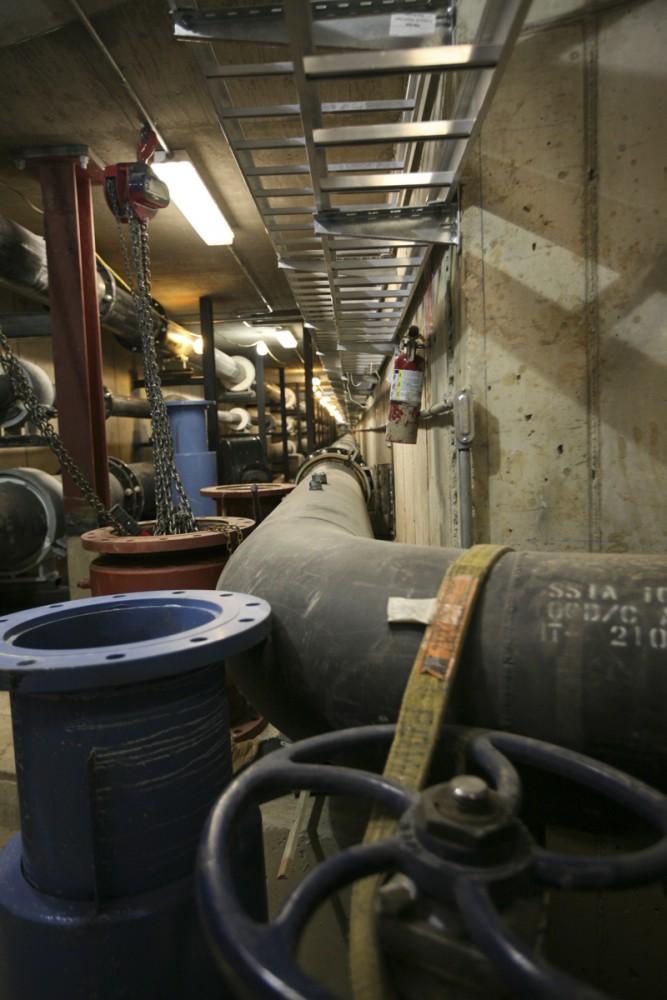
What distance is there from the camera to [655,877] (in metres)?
0.56

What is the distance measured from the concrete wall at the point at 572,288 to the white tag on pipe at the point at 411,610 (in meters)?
0.80

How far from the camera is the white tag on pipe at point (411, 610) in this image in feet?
2.99

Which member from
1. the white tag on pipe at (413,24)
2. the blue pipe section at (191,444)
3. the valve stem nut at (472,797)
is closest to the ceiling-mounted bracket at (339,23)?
the white tag on pipe at (413,24)

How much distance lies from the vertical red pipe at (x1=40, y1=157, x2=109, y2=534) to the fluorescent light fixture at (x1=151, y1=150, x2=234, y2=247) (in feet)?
2.11

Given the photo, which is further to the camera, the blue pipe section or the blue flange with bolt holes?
the blue pipe section

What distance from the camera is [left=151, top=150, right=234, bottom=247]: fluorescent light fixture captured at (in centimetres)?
337

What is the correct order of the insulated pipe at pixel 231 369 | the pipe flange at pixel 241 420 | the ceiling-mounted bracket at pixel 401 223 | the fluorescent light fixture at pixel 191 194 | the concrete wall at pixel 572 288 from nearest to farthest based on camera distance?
the concrete wall at pixel 572 288 → the ceiling-mounted bracket at pixel 401 223 → the fluorescent light fixture at pixel 191 194 → the insulated pipe at pixel 231 369 → the pipe flange at pixel 241 420

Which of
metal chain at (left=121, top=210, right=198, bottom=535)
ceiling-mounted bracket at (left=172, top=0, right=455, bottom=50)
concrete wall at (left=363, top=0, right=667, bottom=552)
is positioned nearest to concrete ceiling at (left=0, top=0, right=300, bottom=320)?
metal chain at (left=121, top=210, right=198, bottom=535)

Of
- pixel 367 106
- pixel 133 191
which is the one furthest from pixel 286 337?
pixel 367 106

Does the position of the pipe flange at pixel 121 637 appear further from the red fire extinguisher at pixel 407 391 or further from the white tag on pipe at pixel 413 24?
the white tag on pipe at pixel 413 24

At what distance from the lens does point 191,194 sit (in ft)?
12.1

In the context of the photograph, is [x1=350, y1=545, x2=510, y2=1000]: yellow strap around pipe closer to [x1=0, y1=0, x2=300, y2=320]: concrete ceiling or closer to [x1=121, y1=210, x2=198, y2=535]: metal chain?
[x1=121, y1=210, x2=198, y2=535]: metal chain

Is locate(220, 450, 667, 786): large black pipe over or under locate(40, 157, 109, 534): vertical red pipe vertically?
under

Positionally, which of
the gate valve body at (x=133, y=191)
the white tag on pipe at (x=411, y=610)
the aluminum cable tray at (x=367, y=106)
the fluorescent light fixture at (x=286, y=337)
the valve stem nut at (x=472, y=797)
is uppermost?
the fluorescent light fixture at (x=286, y=337)
